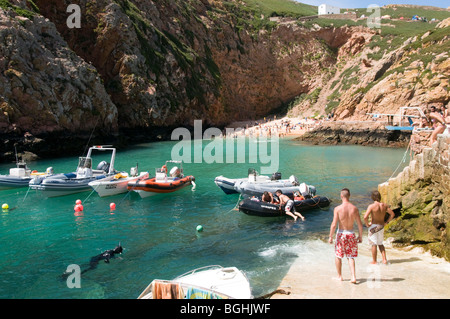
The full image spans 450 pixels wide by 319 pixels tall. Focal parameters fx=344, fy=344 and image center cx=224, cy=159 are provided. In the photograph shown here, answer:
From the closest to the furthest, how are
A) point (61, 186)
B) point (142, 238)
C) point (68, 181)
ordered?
point (142, 238) < point (61, 186) < point (68, 181)

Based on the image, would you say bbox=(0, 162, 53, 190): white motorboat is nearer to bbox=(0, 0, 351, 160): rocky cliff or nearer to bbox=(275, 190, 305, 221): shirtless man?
bbox=(0, 0, 351, 160): rocky cliff

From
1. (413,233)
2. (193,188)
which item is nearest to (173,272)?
(413,233)

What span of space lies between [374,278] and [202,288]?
4189 millimetres

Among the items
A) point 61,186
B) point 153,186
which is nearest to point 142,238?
point 153,186

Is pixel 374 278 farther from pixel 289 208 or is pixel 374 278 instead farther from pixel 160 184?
pixel 160 184

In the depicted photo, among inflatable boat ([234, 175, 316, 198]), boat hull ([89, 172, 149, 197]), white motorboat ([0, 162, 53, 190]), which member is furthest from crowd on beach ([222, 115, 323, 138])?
white motorboat ([0, 162, 53, 190])

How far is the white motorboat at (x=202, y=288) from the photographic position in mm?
6285

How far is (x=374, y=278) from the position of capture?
7918 mm

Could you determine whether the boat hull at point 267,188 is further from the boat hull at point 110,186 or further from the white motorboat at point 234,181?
the boat hull at point 110,186

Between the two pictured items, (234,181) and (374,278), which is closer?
(374,278)

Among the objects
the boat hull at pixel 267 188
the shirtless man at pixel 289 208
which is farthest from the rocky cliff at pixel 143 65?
the shirtless man at pixel 289 208

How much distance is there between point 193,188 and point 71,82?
23.9 m

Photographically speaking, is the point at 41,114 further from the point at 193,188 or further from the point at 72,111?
the point at 193,188

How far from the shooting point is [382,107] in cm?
4378
